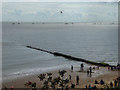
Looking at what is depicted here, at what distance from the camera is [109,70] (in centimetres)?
4038

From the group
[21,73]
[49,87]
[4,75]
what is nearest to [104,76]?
[49,87]

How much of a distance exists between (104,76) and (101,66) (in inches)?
356

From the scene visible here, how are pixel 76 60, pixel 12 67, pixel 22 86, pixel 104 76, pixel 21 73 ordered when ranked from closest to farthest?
pixel 22 86, pixel 104 76, pixel 21 73, pixel 12 67, pixel 76 60

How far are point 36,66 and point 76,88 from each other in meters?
20.3

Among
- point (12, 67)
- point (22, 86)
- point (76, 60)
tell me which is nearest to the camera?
point (22, 86)

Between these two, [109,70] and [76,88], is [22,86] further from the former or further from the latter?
[109,70]

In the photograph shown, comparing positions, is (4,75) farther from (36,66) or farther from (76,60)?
(76,60)

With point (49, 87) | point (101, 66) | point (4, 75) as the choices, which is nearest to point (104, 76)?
point (101, 66)

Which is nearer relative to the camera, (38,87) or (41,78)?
(38,87)

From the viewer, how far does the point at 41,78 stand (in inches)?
1212

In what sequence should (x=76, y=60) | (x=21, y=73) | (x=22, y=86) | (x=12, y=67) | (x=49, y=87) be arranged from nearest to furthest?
(x=49, y=87)
(x=22, y=86)
(x=21, y=73)
(x=12, y=67)
(x=76, y=60)

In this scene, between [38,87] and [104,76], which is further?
[104,76]

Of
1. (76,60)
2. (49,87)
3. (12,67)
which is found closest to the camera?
(49,87)

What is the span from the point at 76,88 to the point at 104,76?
10.1 meters
